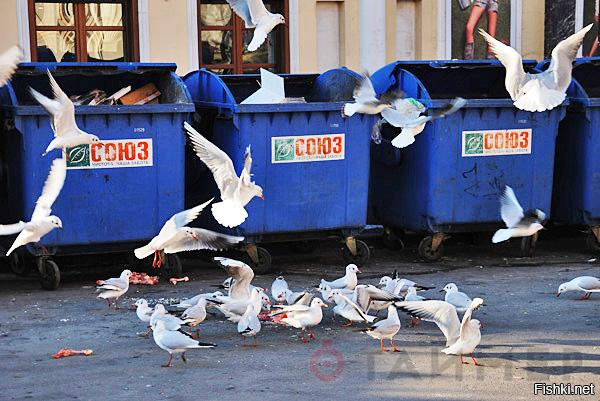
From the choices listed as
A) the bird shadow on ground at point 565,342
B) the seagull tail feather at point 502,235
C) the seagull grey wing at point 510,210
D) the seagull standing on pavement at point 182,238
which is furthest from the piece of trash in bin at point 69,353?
the seagull grey wing at point 510,210

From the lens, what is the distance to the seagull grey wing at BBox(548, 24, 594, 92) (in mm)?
9656

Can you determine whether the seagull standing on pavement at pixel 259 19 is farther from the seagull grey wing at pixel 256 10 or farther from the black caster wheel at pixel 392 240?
the black caster wheel at pixel 392 240

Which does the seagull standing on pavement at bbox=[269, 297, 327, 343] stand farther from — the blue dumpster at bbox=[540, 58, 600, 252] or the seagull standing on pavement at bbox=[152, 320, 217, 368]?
the blue dumpster at bbox=[540, 58, 600, 252]

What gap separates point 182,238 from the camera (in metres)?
9.07

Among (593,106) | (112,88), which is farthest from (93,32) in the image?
(593,106)

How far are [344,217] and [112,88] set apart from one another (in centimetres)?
252

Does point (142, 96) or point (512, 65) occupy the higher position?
point (512, 65)

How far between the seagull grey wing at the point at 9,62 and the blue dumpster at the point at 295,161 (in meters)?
1.97

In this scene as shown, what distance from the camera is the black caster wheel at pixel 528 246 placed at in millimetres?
11156

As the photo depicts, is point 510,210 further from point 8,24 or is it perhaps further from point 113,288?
point 8,24

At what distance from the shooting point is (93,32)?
13109 millimetres

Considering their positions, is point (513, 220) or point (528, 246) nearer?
point (513, 220)

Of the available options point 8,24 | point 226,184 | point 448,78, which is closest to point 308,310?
point 226,184

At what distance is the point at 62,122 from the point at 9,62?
65cm
